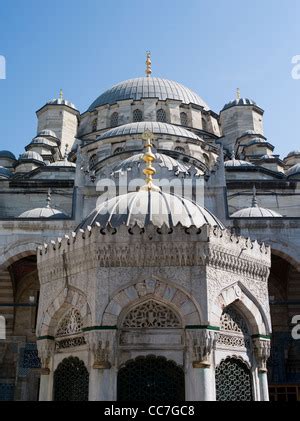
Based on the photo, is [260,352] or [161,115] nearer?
[260,352]

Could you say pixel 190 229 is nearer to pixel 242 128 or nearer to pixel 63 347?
pixel 63 347

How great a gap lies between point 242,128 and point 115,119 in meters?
8.43

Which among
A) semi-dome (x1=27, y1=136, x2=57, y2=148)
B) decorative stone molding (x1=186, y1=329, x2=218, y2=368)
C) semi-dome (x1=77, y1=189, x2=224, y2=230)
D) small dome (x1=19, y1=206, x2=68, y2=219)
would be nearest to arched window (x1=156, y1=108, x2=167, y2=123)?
semi-dome (x1=27, y1=136, x2=57, y2=148)

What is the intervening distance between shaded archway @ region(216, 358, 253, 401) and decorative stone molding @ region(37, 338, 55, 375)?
189cm

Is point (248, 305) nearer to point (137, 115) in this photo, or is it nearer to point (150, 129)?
point (150, 129)

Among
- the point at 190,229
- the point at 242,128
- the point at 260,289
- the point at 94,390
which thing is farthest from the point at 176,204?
the point at 242,128

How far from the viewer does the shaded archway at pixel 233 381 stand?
526 centimetres

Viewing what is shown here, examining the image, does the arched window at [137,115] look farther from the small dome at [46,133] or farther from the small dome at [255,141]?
the small dome at [255,141]

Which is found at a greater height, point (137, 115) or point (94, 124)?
point (94, 124)

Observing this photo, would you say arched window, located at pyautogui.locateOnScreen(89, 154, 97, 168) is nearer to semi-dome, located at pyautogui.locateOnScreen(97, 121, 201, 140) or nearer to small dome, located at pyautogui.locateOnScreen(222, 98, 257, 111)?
semi-dome, located at pyautogui.locateOnScreen(97, 121, 201, 140)

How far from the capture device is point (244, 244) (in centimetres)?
584

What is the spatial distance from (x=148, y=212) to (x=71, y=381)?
2.11m

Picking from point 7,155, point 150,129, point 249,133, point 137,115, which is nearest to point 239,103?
point 249,133

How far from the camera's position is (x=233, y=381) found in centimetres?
536
